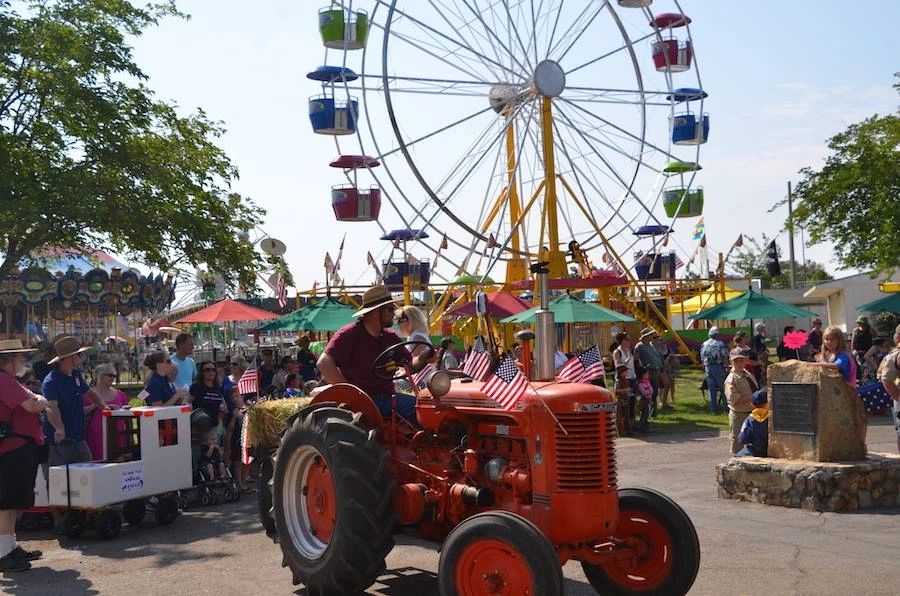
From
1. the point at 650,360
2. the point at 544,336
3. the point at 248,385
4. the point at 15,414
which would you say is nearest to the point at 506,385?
the point at 544,336

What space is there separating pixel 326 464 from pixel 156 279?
27.2 m

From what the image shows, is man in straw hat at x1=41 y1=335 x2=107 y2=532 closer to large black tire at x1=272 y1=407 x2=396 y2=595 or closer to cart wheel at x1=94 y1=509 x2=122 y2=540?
cart wheel at x1=94 y1=509 x2=122 y2=540

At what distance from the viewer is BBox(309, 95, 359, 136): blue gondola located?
2191 cm

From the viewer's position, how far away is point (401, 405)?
6723 mm

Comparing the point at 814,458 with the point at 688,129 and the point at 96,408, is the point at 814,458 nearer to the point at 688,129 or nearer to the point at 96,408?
the point at 96,408

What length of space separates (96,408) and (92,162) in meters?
Result: 7.99

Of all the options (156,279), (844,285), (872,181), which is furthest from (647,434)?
(844,285)

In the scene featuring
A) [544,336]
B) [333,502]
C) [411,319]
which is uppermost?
[411,319]

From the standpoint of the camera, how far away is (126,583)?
23.2 ft

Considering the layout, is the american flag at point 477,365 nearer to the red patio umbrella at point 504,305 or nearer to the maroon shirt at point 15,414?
the maroon shirt at point 15,414

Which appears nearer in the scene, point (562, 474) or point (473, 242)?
point (562, 474)

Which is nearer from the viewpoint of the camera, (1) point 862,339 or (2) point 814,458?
(2) point 814,458

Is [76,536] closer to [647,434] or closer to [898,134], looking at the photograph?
[647,434]

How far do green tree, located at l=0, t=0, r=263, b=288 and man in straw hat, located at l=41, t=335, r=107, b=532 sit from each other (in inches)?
274
